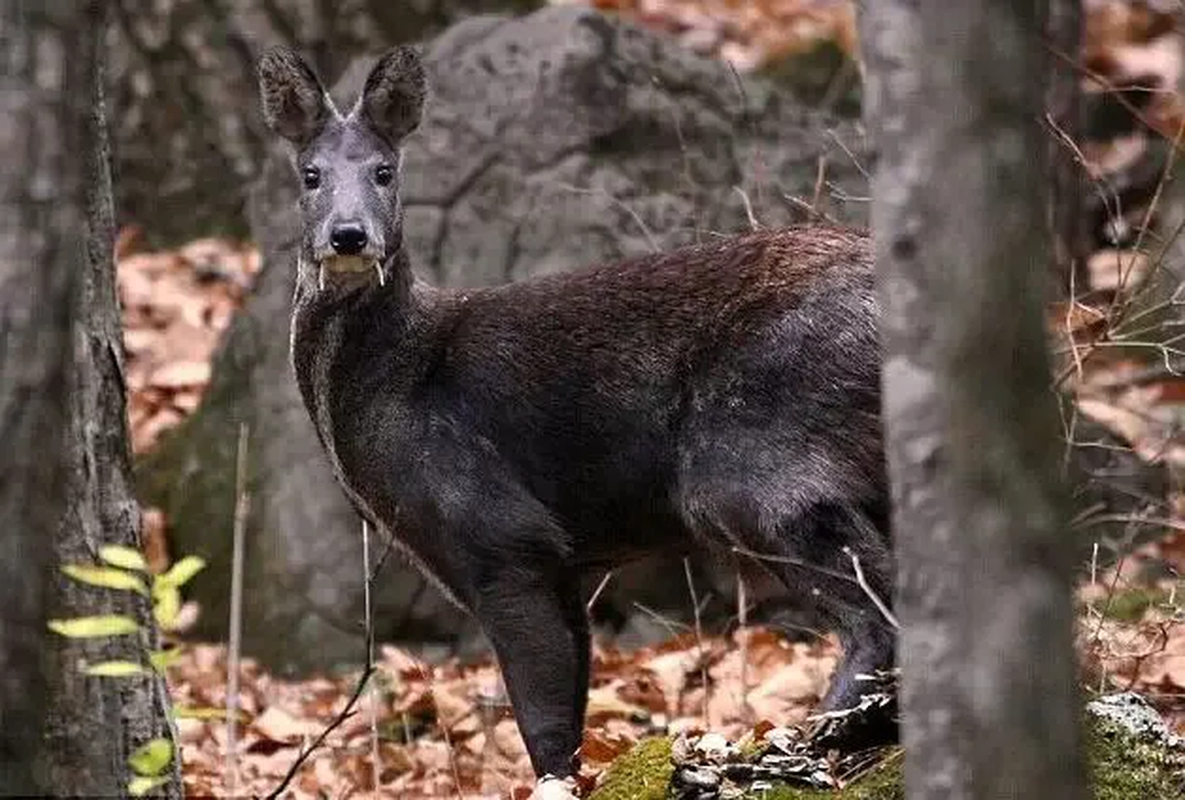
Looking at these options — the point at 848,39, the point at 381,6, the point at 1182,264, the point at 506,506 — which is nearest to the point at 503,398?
the point at 506,506

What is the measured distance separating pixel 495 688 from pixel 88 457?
4.18 metres

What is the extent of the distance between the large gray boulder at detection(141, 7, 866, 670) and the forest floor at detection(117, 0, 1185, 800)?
28 cm

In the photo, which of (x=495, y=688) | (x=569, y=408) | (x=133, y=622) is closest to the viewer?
(x=133, y=622)

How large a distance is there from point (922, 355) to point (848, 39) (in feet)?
43.9

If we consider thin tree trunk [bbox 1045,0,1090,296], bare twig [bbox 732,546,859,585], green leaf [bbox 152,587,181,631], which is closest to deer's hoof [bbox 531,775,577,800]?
bare twig [bbox 732,546,859,585]

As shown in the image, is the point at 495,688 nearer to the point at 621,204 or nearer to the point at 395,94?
the point at 621,204

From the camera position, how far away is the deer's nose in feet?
24.8

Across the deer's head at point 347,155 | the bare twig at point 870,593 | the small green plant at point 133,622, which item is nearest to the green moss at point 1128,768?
the bare twig at point 870,593

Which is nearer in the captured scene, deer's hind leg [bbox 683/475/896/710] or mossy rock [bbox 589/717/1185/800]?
mossy rock [bbox 589/717/1185/800]

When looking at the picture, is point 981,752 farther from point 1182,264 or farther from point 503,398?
point 1182,264

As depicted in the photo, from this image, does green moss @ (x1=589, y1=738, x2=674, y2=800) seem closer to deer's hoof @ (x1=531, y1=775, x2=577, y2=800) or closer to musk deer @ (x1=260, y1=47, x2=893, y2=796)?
deer's hoof @ (x1=531, y1=775, x2=577, y2=800)

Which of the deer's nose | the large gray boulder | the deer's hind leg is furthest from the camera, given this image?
the large gray boulder

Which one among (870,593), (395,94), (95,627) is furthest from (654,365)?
(95,627)

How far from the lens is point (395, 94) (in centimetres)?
815
